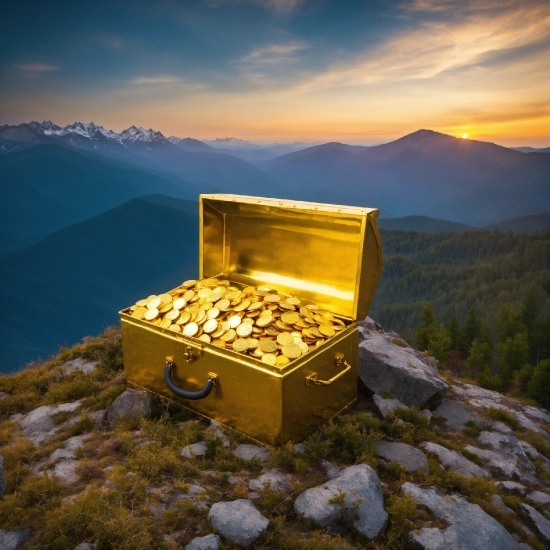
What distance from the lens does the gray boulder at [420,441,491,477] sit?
5477 millimetres

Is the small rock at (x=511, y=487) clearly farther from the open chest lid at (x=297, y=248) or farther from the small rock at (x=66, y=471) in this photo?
the small rock at (x=66, y=471)

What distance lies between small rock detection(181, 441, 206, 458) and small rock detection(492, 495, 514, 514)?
3.30 meters

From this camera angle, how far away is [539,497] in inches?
210

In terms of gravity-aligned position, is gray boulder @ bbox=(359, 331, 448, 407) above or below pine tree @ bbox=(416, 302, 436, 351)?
above

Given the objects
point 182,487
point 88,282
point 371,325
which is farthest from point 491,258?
point 88,282

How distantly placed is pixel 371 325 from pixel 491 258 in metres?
111

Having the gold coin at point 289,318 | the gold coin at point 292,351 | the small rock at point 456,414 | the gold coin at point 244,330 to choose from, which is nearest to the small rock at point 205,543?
the gold coin at point 292,351

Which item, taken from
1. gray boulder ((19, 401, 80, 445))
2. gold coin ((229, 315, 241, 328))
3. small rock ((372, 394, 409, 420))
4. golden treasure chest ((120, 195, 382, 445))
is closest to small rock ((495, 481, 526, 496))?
small rock ((372, 394, 409, 420))

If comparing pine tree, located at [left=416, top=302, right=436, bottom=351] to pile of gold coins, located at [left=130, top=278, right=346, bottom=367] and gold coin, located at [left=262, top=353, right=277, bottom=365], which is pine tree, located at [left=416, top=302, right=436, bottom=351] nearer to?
pile of gold coins, located at [left=130, top=278, right=346, bottom=367]

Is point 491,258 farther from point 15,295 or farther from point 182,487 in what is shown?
point 15,295

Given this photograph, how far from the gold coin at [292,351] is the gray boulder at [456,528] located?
176cm

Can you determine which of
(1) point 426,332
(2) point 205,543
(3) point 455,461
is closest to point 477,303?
(1) point 426,332

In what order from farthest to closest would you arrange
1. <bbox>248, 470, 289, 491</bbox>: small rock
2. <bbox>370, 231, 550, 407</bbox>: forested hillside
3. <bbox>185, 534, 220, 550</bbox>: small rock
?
1. <bbox>370, 231, 550, 407</bbox>: forested hillside
2. <bbox>248, 470, 289, 491</bbox>: small rock
3. <bbox>185, 534, 220, 550</bbox>: small rock

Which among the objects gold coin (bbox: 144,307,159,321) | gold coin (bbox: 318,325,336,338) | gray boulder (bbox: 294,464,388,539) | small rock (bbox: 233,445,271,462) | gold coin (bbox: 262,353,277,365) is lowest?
small rock (bbox: 233,445,271,462)
